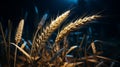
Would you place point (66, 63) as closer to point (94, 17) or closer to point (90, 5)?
point (94, 17)

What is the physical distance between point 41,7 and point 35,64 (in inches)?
109

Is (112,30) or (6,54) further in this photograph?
(112,30)

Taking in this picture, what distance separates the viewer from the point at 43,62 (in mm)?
1752

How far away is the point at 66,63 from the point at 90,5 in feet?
8.08

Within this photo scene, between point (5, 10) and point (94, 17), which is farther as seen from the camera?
point (5, 10)

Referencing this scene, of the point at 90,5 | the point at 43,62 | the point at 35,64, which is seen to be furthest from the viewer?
the point at 90,5

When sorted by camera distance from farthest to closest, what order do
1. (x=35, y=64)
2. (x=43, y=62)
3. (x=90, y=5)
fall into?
(x=90, y=5), (x=43, y=62), (x=35, y=64)


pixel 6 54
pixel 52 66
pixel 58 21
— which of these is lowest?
pixel 52 66

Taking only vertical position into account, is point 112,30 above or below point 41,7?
below

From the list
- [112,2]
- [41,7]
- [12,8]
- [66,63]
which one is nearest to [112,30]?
[112,2]

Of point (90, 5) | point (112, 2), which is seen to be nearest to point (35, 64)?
point (90, 5)

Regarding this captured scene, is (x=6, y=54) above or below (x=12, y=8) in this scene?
below

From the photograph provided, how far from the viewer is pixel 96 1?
14.0 feet

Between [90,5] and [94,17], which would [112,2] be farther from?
[94,17]
